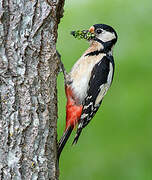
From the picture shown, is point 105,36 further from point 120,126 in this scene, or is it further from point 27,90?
point 120,126

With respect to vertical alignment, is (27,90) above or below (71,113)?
above

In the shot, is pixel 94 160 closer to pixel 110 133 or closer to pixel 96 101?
pixel 110 133

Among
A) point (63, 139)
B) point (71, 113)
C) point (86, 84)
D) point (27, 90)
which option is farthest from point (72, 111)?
point (27, 90)

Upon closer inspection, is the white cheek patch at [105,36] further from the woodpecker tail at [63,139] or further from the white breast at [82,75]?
the woodpecker tail at [63,139]

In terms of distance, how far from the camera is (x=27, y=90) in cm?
296

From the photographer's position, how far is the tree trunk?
2867 mm

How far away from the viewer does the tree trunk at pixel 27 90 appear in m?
2.87

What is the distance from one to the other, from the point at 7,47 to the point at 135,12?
13.8 ft

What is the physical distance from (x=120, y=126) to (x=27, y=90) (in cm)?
292

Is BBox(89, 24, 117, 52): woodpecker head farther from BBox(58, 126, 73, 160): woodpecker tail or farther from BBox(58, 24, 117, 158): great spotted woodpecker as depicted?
BBox(58, 126, 73, 160): woodpecker tail

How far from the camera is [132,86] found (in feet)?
19.4

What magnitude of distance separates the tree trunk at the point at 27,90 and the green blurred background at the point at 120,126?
239 cm

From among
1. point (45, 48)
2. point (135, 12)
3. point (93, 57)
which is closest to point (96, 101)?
point (93, 57)

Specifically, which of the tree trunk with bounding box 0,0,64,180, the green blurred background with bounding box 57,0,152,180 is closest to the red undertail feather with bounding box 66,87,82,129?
the tree trunk with bounding box 0,0,64,180
